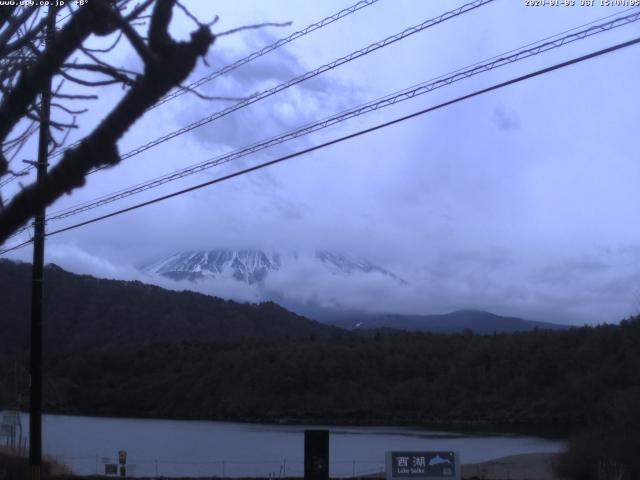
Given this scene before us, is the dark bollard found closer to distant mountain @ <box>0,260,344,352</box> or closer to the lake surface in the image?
the lake surface

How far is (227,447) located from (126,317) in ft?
259

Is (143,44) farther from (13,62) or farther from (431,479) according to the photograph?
(431,479)

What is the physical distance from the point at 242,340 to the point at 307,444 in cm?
9915

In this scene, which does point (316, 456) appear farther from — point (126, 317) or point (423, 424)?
point (126, 317)

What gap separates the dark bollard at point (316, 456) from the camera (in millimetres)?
20406

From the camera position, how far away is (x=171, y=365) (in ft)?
347

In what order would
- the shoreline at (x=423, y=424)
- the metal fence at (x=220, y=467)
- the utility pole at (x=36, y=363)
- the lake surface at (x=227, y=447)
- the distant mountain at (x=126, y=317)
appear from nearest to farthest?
1. the utility pole at (x=36, y=363)
2. the metal fence at (x=220, y=467)
3. the lake surface at (x=227, y=447)
4. the shoreline at (x=423, y=424)
5. the distant mountain at (x=126, y=317)

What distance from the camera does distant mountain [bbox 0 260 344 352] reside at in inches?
3767

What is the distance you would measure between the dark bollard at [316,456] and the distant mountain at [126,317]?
247ft

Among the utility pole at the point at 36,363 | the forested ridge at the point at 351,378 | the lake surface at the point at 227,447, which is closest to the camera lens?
the utility pole at the point at 36,363

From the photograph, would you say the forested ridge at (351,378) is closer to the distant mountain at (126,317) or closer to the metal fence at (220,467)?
the distant mountain at (126,317)

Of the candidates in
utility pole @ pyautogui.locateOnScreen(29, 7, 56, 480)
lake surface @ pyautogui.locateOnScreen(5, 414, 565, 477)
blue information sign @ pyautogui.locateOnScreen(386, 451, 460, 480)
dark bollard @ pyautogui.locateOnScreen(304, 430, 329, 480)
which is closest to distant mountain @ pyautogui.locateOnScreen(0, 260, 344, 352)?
lake surface @ pyautogui.locateOnScreen(5, 414, 565, 477)

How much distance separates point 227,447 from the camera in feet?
184

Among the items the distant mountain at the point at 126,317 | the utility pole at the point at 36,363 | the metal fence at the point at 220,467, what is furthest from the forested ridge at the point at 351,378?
the utility pole at the point at 36,363
